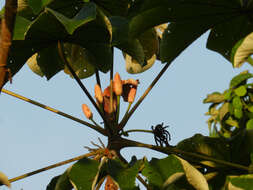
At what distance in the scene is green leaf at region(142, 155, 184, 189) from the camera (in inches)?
55.5

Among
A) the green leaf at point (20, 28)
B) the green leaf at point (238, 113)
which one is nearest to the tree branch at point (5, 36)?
the green leaf at point (20, 28)

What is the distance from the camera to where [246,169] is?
4.93ft

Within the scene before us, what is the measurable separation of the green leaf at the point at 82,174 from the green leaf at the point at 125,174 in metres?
0.07

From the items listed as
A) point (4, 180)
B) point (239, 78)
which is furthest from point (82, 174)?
point (239, 78)

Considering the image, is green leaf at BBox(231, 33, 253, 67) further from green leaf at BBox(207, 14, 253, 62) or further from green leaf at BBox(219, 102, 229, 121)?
green leaf at BBox(219, 102, 229, 121)

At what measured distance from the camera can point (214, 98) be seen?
151 inches

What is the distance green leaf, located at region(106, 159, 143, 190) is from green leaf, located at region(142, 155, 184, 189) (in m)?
0.05

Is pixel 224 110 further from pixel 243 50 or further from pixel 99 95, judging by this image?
pixel 243 50

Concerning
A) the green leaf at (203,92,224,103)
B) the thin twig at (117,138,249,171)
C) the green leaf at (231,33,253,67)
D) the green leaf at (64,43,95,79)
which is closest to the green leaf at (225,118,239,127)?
the green leaf at (203,92,224,103)

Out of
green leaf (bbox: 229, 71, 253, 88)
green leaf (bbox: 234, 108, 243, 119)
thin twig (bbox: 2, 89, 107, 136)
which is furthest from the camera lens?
green leaf (bbox: 229, 71, 253, 88)

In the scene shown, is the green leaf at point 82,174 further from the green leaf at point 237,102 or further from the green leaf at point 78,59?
the green leaf at point 237,102

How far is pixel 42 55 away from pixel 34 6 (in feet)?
1.51

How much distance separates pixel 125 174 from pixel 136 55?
584mm

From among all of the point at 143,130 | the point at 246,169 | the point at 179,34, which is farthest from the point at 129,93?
the point at 246,169
